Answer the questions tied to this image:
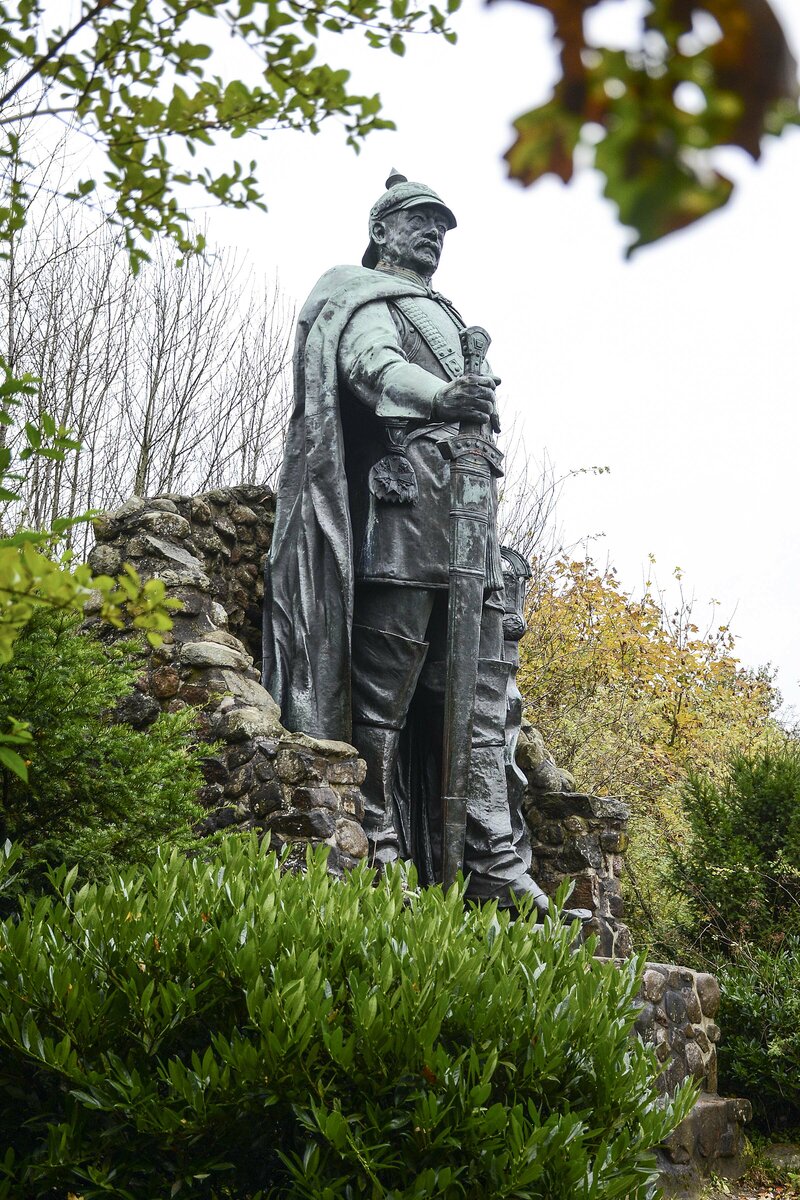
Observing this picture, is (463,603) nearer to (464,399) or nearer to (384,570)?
(384,570)

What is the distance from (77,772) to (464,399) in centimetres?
228

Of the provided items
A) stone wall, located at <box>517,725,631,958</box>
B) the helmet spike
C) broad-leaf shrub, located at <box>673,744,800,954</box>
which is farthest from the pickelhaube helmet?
broad-leaf shrub, located at <box>673,744,800,954</box>

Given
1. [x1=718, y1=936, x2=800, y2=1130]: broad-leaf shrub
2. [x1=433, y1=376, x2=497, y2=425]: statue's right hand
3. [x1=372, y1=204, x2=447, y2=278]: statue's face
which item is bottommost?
[x1=718, y1=936, x2=800, y2=1130]: broad-leaf shrub

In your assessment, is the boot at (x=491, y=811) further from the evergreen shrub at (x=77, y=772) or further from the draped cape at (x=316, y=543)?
the evergreen shrub at (x=77, y=772)

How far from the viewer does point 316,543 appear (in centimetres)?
520

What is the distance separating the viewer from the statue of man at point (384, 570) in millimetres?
5074

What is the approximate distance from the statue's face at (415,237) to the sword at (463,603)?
1.09 meters

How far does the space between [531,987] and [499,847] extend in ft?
8.82

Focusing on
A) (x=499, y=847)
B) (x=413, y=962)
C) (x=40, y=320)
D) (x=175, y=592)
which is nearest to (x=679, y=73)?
(x=413, y=962)

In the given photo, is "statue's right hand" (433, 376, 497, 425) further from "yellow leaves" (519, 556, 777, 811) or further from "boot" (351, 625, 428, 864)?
"yellow leaves" (519, 556, 777, 811)

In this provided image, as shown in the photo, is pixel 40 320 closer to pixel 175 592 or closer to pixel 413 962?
pixel 175 592

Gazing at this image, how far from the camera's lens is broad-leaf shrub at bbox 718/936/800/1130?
6133 millimetres

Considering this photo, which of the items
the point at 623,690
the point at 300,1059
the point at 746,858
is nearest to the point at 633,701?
the point at 623,690

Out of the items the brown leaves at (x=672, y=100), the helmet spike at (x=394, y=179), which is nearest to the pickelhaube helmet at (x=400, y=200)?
the helmet spike at (x=394, y=179)
